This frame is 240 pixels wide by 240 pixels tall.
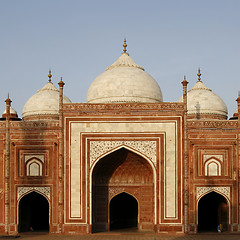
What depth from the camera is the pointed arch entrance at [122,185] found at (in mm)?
17109

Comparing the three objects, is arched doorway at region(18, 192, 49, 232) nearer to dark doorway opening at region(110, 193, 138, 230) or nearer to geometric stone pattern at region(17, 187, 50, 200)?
geometric stone pattern at region(17, 187, 50, 200)

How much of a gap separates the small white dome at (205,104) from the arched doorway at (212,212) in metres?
4.36

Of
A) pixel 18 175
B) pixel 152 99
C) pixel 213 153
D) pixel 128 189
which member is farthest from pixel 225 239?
pixel 18 175

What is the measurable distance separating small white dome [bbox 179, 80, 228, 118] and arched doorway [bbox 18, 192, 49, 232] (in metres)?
8.47

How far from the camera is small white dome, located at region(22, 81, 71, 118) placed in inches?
816

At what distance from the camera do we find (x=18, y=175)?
16734mm

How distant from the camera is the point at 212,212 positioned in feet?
62.6

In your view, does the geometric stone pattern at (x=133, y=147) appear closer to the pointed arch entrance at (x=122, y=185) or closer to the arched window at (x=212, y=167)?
the pointed arch entrance at (x=122, y=185)

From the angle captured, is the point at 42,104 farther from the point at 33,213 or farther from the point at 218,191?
the point at 218,191

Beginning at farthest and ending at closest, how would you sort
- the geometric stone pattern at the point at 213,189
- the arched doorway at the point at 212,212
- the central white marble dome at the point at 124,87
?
the central white marble dome at the point at 124,87 → the arched doorway at the point at 212,212 → the geometric stone pattern at the point at 213,189

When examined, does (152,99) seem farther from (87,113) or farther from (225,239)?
(225,239)

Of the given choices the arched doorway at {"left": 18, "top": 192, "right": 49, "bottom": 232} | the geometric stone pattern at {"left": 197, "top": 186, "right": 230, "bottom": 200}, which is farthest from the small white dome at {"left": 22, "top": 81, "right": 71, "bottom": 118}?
the geometric stone pattern at {"left": 197, "top": 186, "right": 230, "bottom": 200}

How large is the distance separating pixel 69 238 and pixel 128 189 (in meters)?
3.48

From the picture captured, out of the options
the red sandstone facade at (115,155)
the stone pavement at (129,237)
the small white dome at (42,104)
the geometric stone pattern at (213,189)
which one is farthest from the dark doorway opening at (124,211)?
the small white dome at (42,104)
